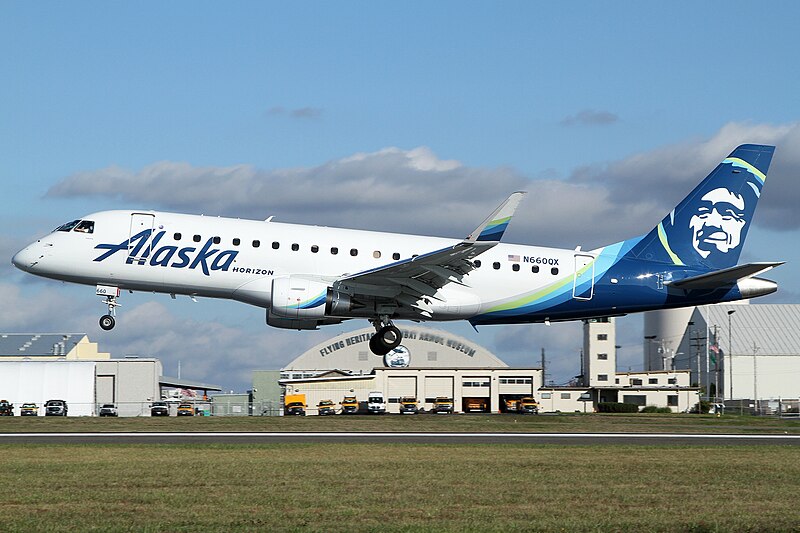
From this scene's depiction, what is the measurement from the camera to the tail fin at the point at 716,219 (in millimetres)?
43250

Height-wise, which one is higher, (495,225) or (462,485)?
(495,225)

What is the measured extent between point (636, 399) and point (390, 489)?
80917 mm

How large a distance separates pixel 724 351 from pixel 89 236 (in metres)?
89.0

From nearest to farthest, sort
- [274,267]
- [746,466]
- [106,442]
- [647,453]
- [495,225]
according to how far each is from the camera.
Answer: [746,466] < [647,453] < [106,442] < [495,225] < [274,267]

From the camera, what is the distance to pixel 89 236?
39.5 meters

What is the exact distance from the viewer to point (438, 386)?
94812 mm

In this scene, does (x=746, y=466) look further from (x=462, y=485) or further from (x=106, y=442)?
(x=106, y=442)

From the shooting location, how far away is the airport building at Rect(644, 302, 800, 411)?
Result: 11288 cm

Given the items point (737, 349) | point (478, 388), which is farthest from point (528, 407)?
point (737, 349)

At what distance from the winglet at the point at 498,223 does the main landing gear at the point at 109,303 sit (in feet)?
43.9

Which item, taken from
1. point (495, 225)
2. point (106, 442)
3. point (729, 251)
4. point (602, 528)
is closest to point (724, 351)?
point (729, 251)

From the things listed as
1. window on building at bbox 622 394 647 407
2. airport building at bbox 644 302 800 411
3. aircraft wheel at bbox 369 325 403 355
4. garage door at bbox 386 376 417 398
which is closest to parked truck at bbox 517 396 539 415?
garage door at bbox 386 376 417 398

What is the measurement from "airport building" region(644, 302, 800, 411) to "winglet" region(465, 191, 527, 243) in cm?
7412

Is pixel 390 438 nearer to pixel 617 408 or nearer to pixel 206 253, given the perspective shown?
pixel 206 253
